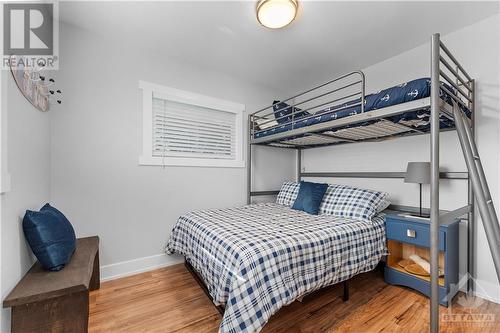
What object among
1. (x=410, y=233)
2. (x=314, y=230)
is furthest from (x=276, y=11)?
(x=410, y=233)

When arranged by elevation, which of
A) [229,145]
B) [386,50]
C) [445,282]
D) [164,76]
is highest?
[386,50]

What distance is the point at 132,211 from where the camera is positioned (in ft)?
7.72

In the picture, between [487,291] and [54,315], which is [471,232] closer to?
[487,291]

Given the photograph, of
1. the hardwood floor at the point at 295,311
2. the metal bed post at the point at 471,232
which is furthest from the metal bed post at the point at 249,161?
the metal bed post at the point at 471,232

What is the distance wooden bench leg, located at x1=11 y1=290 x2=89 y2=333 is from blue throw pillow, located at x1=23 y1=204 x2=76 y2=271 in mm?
284

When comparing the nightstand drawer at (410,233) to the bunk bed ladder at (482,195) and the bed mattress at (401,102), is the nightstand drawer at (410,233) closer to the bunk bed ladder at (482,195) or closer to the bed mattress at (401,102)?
the bunk bed ladder at (482,195)

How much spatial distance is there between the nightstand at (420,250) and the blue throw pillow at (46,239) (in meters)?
2.60

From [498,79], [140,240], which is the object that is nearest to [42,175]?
[140,240]

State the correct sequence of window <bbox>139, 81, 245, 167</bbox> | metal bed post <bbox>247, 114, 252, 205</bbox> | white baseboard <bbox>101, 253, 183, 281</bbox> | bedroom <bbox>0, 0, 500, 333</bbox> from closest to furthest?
bedroom <bbox>0, 0, 500, 333</bbox>, white baseboard <bbox>101, 253, 183, 281</bbox>, window <bbox>139, 81, 245, 167</bbox>, metal bed post <bbox>247, 114, 252, 205</bbox>

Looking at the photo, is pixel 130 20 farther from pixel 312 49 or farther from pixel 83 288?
pixel 83 288

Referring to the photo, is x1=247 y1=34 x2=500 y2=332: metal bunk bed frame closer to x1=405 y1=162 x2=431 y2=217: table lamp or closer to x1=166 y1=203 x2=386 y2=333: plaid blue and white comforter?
x1=405 y1=162 x2=431 y2=217: table lamp

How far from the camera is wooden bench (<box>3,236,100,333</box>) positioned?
1.06 m

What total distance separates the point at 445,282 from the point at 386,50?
2331 millimetres

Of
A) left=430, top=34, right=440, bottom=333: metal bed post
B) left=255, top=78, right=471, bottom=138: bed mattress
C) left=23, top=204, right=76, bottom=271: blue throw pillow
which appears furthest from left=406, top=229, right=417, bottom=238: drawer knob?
left=23, top=204, right=76, bottom=271: blue throw pillow
